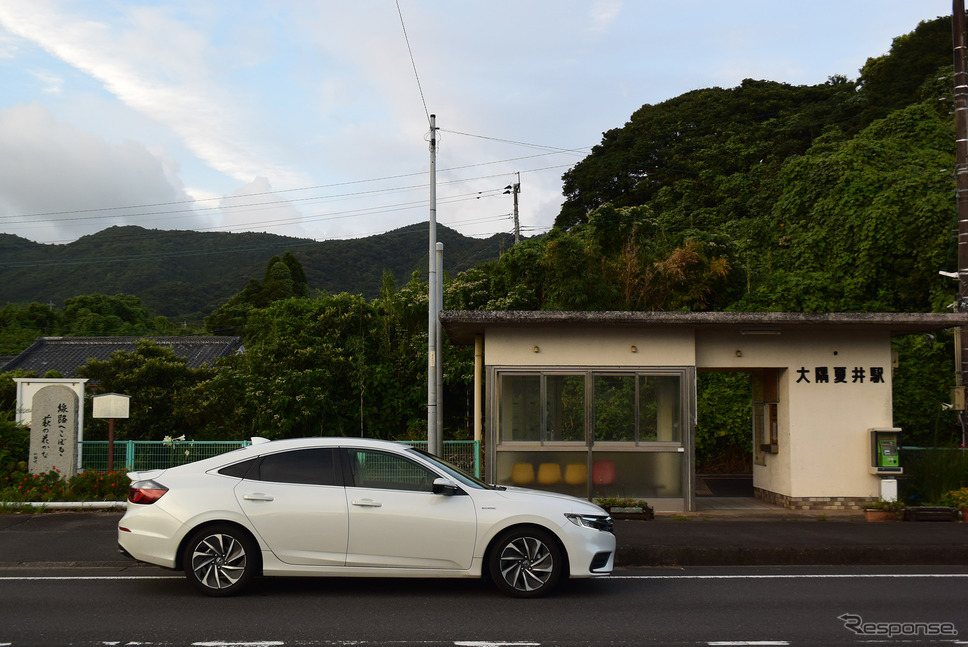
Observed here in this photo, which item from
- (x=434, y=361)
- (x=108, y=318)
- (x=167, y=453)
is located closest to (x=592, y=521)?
(x=434, y=361)

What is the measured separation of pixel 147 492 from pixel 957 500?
39.7 ft

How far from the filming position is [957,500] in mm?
13039

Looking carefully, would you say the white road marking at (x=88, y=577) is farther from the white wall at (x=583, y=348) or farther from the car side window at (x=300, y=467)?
the white wall at (x=583, y=348)

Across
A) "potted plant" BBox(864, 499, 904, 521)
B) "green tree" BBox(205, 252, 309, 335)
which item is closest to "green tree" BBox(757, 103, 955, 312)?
"potted plant" BBox(864, 499, 904, 521)

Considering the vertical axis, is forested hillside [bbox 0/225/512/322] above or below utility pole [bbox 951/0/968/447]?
above

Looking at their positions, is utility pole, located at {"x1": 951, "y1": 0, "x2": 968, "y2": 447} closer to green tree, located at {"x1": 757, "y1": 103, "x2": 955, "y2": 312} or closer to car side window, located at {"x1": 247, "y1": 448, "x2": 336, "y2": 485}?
green tree, located at {"x1": 757, "y1": 103, "x2": 955, "y2": 312}

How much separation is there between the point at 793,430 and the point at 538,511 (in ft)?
25.1

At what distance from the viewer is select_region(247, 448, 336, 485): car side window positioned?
313 inches

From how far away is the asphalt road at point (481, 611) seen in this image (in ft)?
21.0

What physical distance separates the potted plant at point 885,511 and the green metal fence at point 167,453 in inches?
250

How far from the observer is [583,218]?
44812mm

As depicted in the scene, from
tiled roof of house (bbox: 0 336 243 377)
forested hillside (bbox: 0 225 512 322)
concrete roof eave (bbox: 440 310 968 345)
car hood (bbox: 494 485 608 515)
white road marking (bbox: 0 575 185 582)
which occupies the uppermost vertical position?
forested hillside (bbox: 0 225 512 322)

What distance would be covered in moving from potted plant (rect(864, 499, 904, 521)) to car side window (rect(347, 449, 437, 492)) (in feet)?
27.4

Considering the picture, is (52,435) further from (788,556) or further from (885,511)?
(885,511)
